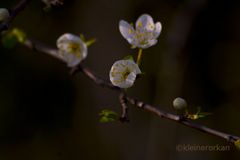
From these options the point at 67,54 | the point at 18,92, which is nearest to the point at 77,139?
the point at 18,92

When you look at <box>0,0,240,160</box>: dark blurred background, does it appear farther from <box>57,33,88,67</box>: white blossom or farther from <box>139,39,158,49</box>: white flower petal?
<box>57,33,88,67</box>: white blossom

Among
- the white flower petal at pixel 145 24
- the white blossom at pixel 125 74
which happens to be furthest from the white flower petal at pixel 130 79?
the white flower petal at pixel 145 24

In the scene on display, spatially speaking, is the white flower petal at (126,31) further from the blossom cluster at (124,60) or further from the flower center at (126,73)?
the flower center at (126,73)

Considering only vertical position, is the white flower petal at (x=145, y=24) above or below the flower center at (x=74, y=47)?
above

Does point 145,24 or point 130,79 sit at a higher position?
point 145,24

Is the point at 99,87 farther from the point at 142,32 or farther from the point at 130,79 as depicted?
the point at 130,79

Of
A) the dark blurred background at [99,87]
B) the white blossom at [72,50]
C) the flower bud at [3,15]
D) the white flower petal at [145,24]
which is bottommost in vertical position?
the flower bud at [3,15]

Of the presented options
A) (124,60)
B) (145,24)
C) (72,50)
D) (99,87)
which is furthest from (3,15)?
(99,87)
